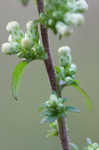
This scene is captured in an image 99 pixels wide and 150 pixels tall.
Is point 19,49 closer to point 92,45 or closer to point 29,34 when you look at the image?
point 29,34

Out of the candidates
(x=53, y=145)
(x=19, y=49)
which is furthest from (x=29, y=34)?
(x=53, y=145)

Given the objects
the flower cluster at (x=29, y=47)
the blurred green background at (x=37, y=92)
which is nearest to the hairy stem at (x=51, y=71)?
the flower cluster at (x=29, y=47)

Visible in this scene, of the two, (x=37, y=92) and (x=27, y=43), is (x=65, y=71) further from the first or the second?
(x=37, y=92)

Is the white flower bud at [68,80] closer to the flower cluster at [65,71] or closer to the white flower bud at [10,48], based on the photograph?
the flower cluster at [65,71]

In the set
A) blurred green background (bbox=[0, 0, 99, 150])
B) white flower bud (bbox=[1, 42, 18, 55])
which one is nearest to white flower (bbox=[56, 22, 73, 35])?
white flower bud (bbox=[1, 42, 18, 55])

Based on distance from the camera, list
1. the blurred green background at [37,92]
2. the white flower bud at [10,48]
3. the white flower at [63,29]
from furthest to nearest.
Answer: the blurred green background at [37,92]
the white flower bud at [10,48]
the white flower at [63,29]

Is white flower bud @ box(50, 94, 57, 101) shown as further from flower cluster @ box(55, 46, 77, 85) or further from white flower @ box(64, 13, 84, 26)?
white flower @ box(64, 13, 84, 26)
